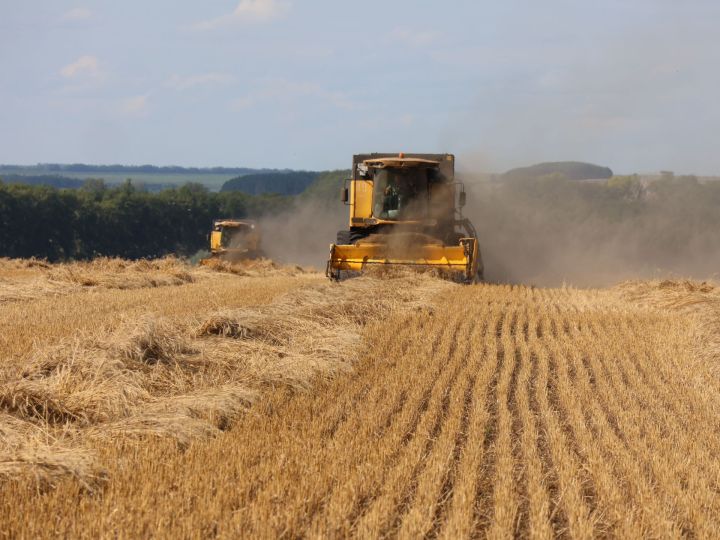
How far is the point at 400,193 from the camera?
20250 millimetres

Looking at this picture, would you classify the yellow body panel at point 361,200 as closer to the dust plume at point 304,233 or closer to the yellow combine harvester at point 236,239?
the yellow combine harvester at point 236,239

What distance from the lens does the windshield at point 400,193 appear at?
20.2 m

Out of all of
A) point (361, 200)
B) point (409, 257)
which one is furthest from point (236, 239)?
point (409, 257)

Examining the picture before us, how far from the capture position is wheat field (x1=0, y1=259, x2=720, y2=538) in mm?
4938

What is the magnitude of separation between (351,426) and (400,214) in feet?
44.6

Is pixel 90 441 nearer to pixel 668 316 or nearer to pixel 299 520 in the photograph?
pixel 299 520

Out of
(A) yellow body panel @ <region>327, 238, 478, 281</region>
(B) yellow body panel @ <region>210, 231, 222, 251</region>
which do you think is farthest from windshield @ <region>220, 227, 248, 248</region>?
(A) yellow body panel @ <region>327, 238, 478, 281</region>

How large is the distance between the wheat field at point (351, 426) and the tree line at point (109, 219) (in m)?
44.0

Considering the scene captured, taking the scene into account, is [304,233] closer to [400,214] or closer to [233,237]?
[233,237]

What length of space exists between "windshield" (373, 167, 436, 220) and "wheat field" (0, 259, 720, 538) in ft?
24.3

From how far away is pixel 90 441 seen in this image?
5957 millimetres

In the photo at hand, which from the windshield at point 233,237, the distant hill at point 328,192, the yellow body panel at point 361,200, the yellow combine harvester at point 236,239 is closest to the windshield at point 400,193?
the yellow body panel at point 361,200

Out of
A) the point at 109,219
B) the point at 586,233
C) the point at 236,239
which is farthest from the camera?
the point at 109,219

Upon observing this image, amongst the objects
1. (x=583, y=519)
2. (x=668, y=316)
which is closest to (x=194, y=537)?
(x=583, y=519)
